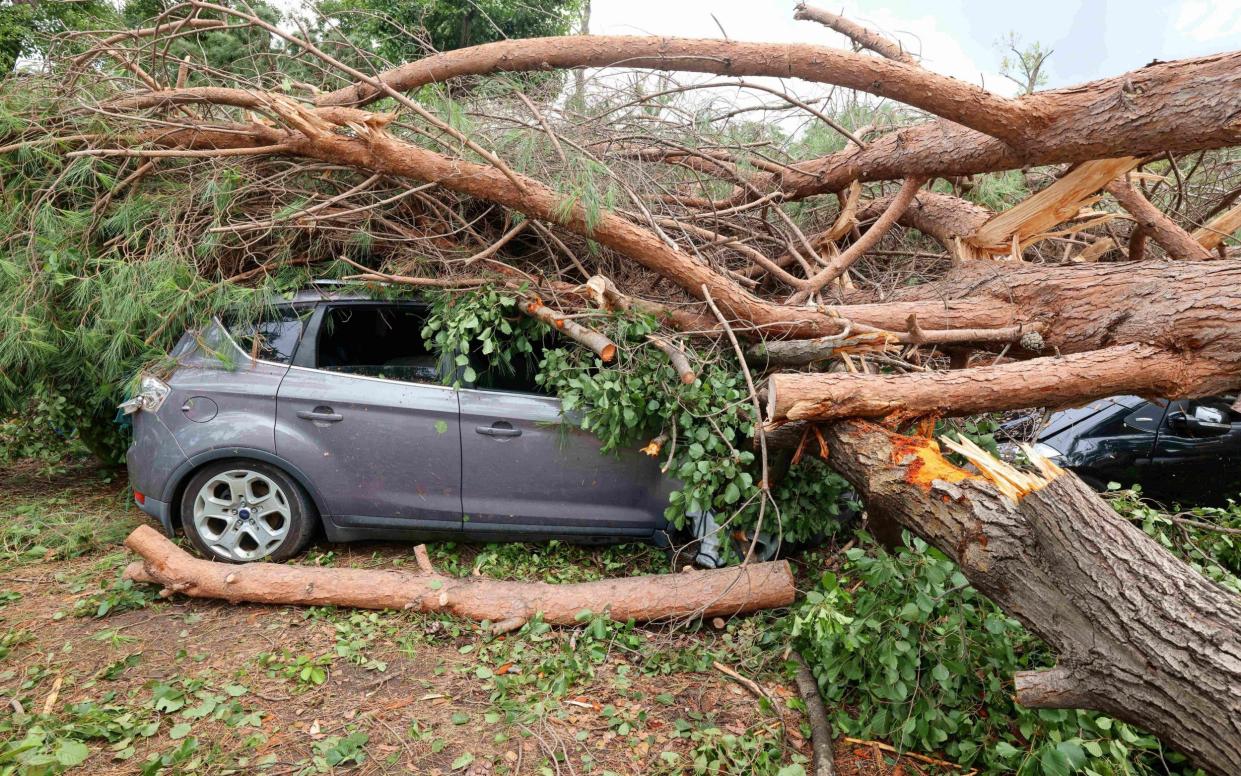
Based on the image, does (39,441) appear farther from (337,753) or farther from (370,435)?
(337,753)

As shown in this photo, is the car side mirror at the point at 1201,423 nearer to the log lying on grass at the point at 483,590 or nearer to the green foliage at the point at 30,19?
the log lying on grass at the point at 483,590

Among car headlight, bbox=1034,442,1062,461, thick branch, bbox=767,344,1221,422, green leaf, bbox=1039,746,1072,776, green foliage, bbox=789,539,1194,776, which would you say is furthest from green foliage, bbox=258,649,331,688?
car headlight, bbox=1034,442,1062,461

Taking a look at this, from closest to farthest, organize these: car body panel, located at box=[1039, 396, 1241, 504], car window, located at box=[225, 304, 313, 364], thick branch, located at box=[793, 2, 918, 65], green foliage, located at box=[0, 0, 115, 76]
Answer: car window, located at box=[225, 304, 313, 364]
car body panel, located at box=[1039, 396, 1241, 504]
thick branch, located at box=[793, 2, 918, 65]
green foliage, located at box=[0, 0, 115, 76]

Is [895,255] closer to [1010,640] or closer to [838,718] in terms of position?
[1010,640]

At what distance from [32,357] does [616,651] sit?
355 cm

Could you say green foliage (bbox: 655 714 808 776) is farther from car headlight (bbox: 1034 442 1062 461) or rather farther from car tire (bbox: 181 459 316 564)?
car headlight (bbox: 1034 442 1062 461)

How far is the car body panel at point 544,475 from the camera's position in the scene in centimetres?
362

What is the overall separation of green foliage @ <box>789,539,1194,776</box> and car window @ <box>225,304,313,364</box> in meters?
2.90

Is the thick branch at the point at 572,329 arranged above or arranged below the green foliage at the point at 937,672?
above

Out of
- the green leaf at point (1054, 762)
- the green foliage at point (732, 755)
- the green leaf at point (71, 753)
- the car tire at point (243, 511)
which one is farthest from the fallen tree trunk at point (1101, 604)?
the car tire at point (243, 511)

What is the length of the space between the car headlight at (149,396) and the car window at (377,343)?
794 millimetres

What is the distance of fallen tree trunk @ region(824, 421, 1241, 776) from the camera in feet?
6.27

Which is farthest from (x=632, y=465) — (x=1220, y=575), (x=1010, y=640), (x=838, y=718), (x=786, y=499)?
(x=1220, y=575)

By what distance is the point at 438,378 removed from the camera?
3.70 metres
